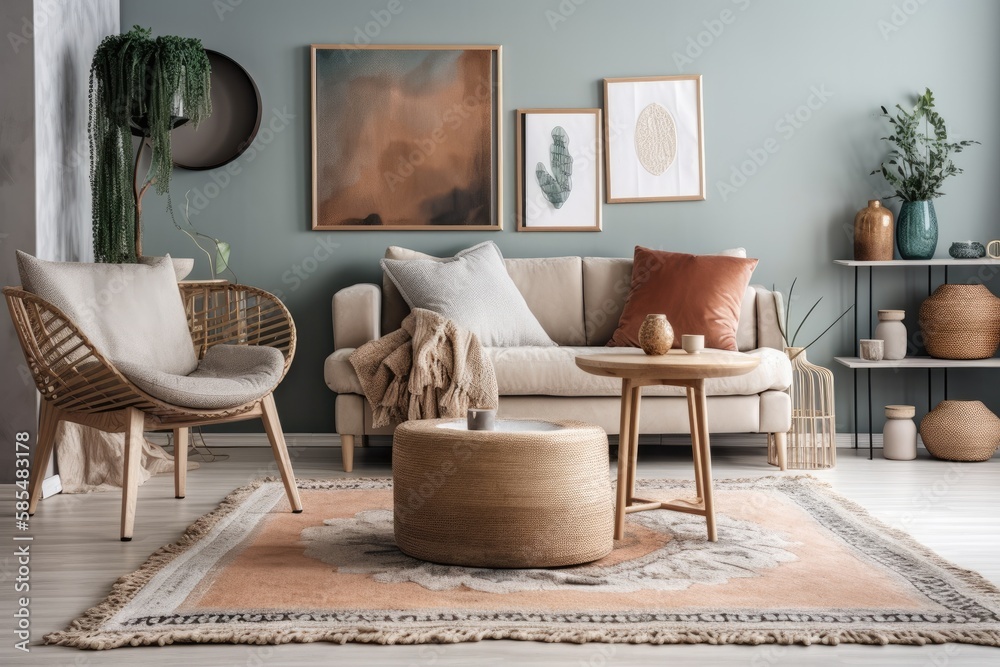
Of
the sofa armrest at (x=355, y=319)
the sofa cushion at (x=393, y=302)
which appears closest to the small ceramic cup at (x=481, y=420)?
the sofa armrest at (x=355, y=319)

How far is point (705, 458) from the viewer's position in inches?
113

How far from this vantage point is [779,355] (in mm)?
4117

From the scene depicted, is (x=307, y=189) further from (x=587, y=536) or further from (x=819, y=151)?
(x=587, y=536)

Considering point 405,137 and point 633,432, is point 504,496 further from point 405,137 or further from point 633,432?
point 405,137

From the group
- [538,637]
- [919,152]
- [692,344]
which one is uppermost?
[919,152]

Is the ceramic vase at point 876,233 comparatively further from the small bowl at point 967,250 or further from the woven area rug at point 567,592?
the woven area rug at point 567,592

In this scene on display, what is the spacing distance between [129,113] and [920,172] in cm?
354

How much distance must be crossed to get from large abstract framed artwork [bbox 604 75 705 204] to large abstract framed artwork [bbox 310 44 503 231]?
0.58 meters

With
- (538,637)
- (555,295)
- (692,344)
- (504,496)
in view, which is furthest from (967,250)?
(538,637)

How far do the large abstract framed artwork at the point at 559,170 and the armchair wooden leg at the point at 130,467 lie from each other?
93.8 inches

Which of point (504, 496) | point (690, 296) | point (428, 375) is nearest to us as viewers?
point (504, 496)

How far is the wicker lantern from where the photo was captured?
13.9 ft

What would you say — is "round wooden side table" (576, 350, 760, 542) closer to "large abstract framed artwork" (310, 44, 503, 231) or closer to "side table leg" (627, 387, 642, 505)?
"side table leg" (627, 387, 642, 505)

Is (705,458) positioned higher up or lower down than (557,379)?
lower down
